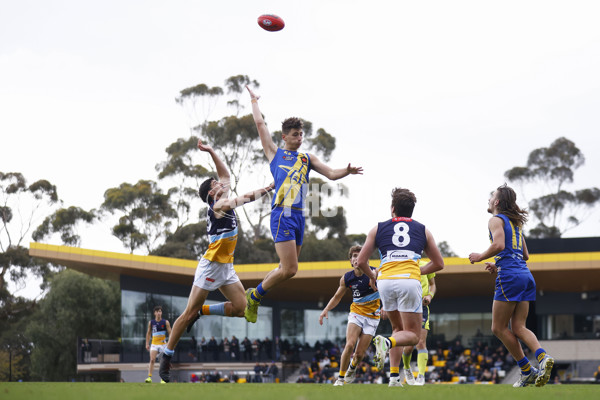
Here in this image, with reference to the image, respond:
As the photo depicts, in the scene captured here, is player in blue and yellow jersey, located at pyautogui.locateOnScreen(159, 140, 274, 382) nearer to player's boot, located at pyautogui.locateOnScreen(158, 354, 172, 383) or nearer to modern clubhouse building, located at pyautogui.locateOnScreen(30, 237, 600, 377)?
player's boot, located at pyautogui.locateOnScreen(158, 354, 172, 383)

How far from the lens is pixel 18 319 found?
6112 cm

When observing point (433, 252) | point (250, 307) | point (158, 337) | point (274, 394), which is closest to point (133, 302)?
point (158, 337)

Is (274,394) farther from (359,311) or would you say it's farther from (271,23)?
(271,23)

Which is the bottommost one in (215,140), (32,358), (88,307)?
(32,358)

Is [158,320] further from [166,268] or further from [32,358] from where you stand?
[32,358]

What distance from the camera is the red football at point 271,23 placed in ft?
43.3

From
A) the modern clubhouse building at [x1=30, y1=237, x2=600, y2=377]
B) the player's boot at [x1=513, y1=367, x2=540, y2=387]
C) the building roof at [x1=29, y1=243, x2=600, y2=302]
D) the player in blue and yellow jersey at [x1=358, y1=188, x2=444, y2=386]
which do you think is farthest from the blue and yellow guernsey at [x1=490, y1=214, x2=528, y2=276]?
the modern clubhouse building at [x1=30, y1=237, x2=600, y2=377]

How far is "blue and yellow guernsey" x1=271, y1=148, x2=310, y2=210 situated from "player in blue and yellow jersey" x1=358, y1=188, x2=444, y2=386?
3.39 ft

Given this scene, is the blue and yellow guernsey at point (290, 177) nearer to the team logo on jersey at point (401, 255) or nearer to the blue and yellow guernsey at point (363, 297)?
the team logo on jersey at point (401, 255)

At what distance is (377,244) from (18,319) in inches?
2236

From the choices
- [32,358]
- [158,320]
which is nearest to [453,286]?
[158,320]

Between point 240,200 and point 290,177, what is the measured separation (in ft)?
2.29

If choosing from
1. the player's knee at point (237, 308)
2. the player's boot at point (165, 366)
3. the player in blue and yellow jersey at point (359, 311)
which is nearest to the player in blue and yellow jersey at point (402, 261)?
the player's knee at point (237, 308)

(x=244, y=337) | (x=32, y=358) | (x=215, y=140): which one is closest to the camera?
(x=244, y=337)
